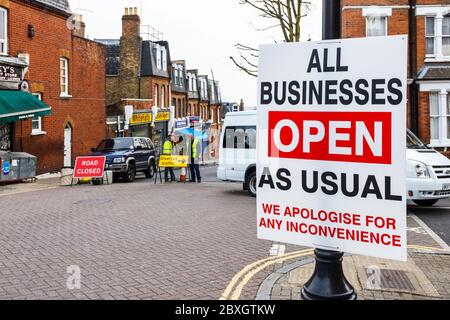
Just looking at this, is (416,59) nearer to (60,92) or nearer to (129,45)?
(60,92)

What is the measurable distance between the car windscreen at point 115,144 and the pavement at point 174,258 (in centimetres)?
870

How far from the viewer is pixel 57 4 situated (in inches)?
890

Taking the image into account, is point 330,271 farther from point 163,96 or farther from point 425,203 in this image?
point 163,96

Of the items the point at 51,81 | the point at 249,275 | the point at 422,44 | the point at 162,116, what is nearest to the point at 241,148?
the point at 249,275

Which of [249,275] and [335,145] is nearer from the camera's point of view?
[335,145]

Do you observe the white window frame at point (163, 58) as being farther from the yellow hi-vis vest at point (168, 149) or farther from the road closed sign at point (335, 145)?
the road closed sign at point (335, 145)

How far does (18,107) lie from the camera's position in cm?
1759

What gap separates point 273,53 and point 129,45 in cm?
3627

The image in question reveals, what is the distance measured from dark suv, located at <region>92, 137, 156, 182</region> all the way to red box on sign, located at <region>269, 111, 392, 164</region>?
16253 mm

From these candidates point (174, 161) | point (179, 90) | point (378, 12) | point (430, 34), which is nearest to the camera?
point (174, 161)

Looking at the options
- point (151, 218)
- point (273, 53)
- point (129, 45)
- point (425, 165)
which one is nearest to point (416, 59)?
point (425, 165)

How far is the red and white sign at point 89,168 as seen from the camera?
1819cm

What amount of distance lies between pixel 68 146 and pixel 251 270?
66.7 ft

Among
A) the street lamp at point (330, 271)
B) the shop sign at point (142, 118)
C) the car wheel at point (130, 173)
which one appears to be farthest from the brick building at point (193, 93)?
the street lamp at point (330, 271)
